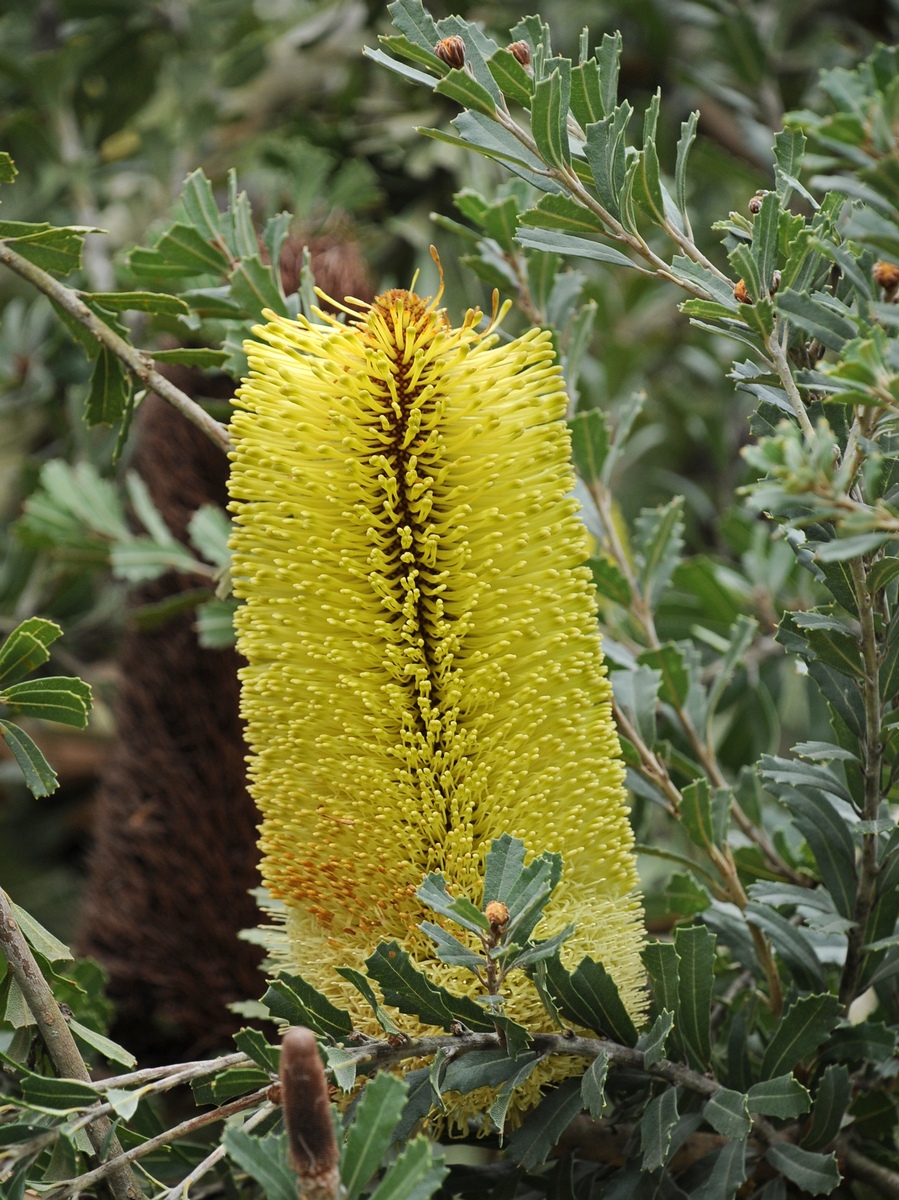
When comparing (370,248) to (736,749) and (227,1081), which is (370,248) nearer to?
(736,749)

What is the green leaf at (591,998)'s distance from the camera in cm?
50

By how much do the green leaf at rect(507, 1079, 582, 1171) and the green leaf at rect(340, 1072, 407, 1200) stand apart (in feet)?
0.40

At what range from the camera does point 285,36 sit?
65.6 inches

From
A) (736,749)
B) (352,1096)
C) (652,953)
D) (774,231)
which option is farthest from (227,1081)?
(736,749)

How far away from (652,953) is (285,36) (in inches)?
60.1

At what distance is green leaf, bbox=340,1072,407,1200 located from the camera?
41 cm

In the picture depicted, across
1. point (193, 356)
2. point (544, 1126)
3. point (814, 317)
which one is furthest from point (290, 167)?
point (544, 1126)

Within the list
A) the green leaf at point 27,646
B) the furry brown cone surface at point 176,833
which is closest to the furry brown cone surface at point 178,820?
the furry brown cone surface at point 176,833

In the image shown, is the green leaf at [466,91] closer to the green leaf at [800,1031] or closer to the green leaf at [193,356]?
the green leaf at [193,356]

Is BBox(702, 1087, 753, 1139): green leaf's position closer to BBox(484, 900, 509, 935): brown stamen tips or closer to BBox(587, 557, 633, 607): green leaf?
BBox(484, 900, 509, 935): brown stamen tips

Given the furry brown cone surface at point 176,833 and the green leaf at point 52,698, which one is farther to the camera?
the furry brown cone surface at point 176,833

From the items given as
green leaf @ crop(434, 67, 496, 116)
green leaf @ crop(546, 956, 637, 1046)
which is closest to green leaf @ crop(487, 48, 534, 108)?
green leaf @ crop(434, 67, 496, 116)

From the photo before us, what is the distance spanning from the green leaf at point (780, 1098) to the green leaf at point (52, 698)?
35 cm

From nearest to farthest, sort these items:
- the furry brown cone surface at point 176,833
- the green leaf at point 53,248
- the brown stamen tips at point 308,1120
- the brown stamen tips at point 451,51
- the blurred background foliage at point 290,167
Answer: the brown stamen tips at point 308,1120 < the brown stamen tips at point 451,51 < the green leaf at point 53,248 < the furry brown cone surface at point 176,833 < the blurred background foliage at point 290,167
